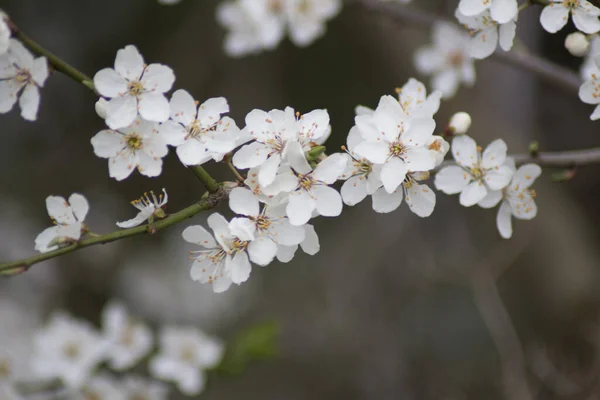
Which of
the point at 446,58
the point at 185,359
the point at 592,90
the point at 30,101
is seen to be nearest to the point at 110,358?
the point at 185,359

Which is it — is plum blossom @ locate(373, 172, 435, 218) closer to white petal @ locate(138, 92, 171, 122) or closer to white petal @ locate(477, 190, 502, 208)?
white petal @ locate(477, 190, 502, 208)

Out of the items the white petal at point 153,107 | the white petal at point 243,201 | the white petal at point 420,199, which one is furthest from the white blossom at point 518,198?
the white petal at point 153,107

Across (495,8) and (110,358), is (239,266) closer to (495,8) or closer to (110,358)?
(495,8)

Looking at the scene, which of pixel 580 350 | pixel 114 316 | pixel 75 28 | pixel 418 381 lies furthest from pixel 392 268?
pixel 75 28

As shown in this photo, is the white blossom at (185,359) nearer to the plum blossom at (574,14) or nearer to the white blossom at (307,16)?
the white blossom at (307,16)

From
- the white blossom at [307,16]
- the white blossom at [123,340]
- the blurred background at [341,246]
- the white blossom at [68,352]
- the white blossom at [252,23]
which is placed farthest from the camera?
the blurred background at [341,246]

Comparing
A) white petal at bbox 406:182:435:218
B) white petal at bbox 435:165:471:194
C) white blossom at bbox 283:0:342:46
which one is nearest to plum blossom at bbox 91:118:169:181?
white petal at bbox 406:182:435:218
